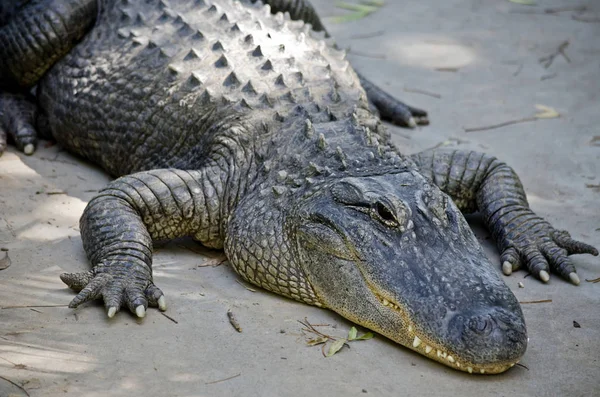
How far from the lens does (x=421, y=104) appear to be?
7289 millimetres

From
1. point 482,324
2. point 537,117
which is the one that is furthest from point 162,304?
point 537,117

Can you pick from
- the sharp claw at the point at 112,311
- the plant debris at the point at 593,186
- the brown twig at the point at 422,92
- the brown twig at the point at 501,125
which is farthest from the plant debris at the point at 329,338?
the brown twig at the point at 422,92

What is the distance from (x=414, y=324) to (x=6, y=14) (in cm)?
432

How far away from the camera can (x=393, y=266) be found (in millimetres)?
3863

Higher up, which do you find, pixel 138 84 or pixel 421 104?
pixel 138 84

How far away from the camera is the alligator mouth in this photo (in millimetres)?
3541

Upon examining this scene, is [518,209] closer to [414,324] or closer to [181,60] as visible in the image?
[414,324]

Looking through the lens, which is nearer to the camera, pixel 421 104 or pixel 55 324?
pixel 55 324

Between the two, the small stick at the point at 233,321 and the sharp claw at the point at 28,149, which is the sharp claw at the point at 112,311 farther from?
the sharp claw at the point at 28,149

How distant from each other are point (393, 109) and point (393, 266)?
10.5 feet

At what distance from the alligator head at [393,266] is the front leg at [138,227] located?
388 millimetres

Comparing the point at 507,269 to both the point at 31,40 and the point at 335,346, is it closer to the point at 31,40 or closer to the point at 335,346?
the point at 335,346

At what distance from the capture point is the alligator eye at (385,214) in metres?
3.96

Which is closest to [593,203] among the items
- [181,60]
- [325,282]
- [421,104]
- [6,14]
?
[421,104]
